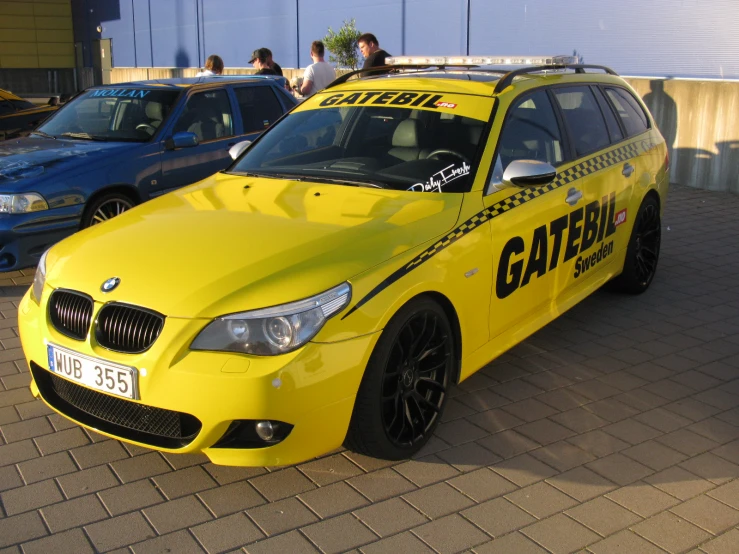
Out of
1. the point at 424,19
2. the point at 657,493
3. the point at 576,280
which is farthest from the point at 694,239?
the point at 424,19

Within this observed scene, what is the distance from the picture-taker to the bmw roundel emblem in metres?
3.38

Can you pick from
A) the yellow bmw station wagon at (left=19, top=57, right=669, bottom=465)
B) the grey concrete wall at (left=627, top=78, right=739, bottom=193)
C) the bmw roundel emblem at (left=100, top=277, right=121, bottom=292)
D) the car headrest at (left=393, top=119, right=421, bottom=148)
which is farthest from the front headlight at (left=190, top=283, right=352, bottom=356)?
the grey concrete wall at (left=627, top=78, right=739, bottom=193)

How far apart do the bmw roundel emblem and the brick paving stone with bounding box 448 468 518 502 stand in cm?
171

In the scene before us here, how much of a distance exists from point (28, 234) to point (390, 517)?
13.7 feet

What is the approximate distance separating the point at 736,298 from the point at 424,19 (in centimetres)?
1323

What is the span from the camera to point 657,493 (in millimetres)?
3500

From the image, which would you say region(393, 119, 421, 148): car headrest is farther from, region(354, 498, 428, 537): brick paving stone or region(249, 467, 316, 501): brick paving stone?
region(354, 498, 428, 537): brick paving stone

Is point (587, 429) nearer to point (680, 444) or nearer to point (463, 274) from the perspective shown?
point (680, 444)

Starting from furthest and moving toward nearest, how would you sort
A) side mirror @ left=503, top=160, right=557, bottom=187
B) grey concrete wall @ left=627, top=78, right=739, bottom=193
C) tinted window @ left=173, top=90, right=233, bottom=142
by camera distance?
grey concrete wall @ left=627, top=78, right=739, bottom=193, tinted window @ left=173, top=90, right=233, bottom=142, side mirror @ left=503, top=160, right=557, bottom=187

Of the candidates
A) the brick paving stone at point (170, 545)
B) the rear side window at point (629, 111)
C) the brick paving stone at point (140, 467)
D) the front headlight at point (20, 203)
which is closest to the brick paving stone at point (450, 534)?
the brick paving stone at point (170, 545)

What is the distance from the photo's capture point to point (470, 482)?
3.57m

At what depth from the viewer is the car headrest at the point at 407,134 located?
4.54 meters

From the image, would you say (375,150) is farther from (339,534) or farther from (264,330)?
(339,534)

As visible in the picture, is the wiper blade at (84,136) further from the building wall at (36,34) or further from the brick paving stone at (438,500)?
the building wall at (36,34)
